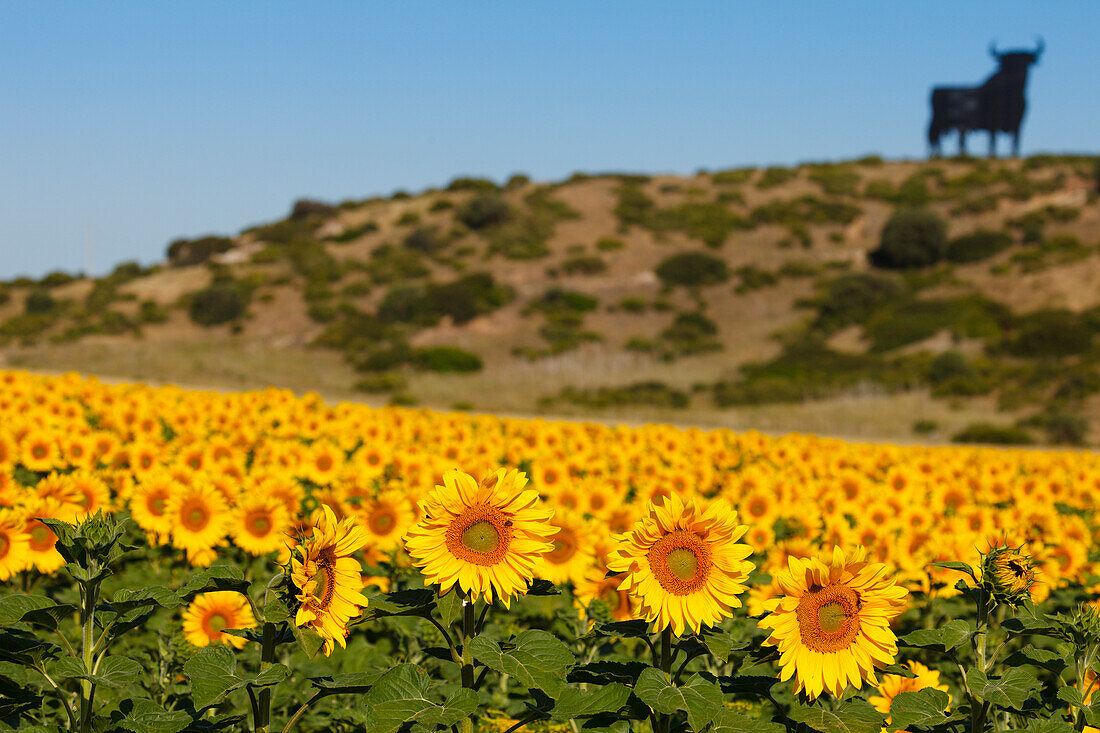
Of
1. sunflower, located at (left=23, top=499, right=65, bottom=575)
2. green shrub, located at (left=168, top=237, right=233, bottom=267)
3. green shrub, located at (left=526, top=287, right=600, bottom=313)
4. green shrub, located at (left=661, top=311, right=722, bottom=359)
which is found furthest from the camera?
green shrub, located at (left=168, top=237, right=233, bottom=267)

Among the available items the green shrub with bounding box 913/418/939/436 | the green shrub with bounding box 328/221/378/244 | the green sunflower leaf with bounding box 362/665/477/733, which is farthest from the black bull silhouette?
the green sunflower leaf with bounding box 362/665/477/733

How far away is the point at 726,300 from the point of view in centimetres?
5825

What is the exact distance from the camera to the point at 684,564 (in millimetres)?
3143

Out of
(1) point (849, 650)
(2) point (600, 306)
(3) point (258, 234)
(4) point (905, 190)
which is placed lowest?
(1) point (849, 650)

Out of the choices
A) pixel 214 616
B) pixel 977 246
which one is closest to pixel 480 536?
pixel 214 616

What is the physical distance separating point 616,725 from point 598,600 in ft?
5.11

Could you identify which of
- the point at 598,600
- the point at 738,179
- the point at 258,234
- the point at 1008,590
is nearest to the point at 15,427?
the point at 598,600

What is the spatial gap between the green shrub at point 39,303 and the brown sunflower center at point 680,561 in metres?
65.6

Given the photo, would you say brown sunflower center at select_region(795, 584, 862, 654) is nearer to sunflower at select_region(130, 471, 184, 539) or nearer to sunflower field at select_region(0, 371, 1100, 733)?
sunflower field at select_region(0, 371, 1100, 733)

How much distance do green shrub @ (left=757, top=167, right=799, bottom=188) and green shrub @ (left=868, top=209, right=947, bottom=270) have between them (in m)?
17.9

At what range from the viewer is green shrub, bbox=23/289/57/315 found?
60.3 m

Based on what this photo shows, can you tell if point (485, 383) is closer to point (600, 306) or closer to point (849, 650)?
point (600, 306)

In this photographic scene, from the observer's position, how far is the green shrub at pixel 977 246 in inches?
2286

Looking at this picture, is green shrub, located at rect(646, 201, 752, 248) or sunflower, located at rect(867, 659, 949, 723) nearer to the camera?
sunflower, located at rect(867, 659, 949, 723)
